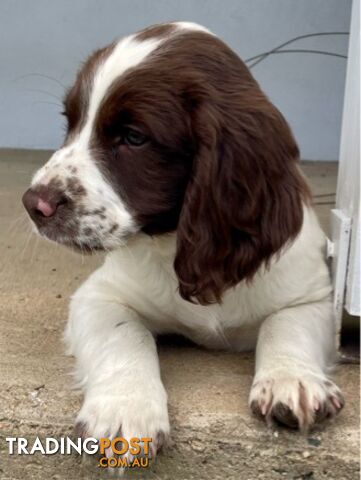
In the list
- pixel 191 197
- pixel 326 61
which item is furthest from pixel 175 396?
pixel 326 61

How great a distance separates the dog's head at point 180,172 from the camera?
7.48ft

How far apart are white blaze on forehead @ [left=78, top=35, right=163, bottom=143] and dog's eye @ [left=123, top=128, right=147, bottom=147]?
134mm

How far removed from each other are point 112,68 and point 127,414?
1.11m

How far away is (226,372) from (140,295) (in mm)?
440

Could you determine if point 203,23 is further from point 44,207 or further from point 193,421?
point 193,421

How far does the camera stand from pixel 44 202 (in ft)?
7.37

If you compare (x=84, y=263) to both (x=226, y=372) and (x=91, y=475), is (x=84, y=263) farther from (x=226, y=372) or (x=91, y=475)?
(x=91, y=475)

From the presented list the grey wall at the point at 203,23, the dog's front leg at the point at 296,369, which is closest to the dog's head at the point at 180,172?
the dog's front leg at the point at 296,369

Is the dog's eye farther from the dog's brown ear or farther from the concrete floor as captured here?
the concrete floor

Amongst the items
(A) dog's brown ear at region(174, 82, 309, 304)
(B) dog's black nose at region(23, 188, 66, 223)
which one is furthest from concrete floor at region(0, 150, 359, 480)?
(B) dog's black nose at region(23, 188, 66, 223)

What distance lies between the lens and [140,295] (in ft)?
8.91

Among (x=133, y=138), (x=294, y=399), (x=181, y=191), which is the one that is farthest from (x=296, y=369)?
(x=133, y=138)

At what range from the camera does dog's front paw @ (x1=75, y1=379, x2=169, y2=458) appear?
6.63 feet

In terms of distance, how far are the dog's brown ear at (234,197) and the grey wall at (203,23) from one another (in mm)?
4678
